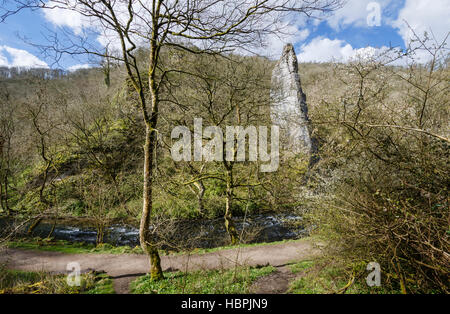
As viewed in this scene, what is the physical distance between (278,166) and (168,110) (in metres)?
6.13

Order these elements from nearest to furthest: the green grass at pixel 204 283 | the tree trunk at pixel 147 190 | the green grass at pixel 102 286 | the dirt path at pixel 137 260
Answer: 1. the green grass at pixel 204 283
2. the tree trunk at pixel 147 190
3. the green grass at pixel 102 286
4. the dirt path at pixel 137 260

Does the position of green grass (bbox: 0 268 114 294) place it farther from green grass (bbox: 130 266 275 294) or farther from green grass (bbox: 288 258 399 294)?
green grass (bbox: 288 258 399 294)

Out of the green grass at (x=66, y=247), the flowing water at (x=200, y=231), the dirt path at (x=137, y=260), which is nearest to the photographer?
the dirt path at (x=137, y=260)

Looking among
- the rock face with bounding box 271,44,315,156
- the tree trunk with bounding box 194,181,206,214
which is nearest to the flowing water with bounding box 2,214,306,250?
the tree trunk with bounding box 194,181,206,214

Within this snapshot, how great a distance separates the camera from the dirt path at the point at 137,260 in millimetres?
6996

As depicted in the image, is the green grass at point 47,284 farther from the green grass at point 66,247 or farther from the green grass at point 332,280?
the green grass at point 332,280

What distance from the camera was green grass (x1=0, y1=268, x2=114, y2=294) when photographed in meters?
5.35

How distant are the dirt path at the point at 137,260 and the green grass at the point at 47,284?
1.11 feet

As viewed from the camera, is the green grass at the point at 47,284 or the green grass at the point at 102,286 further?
the green grass at the point at 102,286

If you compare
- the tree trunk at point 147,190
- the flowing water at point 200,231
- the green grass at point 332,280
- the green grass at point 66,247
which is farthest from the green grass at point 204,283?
the flowing water at point 200,231

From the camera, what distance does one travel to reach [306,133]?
52.9 ft

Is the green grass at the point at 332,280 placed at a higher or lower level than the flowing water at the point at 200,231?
higher
